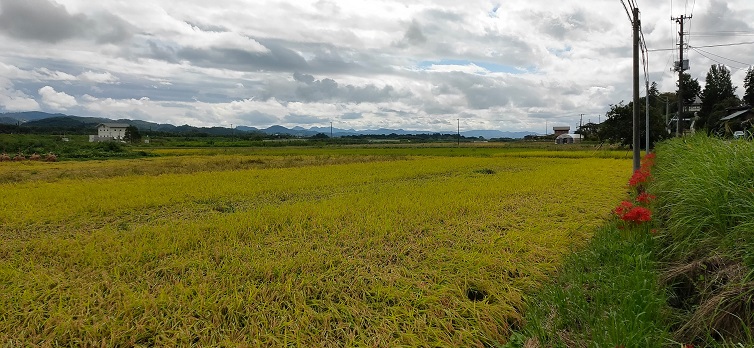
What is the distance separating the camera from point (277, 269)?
4277 mm

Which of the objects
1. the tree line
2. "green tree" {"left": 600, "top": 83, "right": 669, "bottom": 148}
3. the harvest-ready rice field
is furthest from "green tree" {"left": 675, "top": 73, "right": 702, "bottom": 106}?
the harvest-ready rice field

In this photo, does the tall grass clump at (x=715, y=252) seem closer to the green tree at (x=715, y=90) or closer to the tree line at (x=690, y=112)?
the tree line at (x=690, y=112)

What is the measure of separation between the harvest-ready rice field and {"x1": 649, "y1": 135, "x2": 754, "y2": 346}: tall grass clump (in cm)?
121

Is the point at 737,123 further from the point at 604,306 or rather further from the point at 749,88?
the point at 749,88

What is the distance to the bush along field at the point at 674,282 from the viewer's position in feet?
8.85

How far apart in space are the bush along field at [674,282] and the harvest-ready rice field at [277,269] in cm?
40

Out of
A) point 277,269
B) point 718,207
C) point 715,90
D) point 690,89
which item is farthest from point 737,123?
point 690,89

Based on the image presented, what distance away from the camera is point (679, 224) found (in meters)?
4.19

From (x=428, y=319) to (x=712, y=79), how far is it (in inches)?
2687

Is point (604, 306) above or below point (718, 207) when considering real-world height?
below

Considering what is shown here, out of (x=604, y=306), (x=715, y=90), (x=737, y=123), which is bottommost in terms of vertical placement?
(x=604, y=306)

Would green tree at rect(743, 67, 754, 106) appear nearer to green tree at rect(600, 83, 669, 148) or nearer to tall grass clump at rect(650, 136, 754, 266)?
green tree at rect(600, 83, 669, 148)

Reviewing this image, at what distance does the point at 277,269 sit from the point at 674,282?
389 centimetres

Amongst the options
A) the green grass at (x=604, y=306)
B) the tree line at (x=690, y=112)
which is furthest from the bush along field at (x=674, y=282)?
the tree line at (x=690, y=112)
